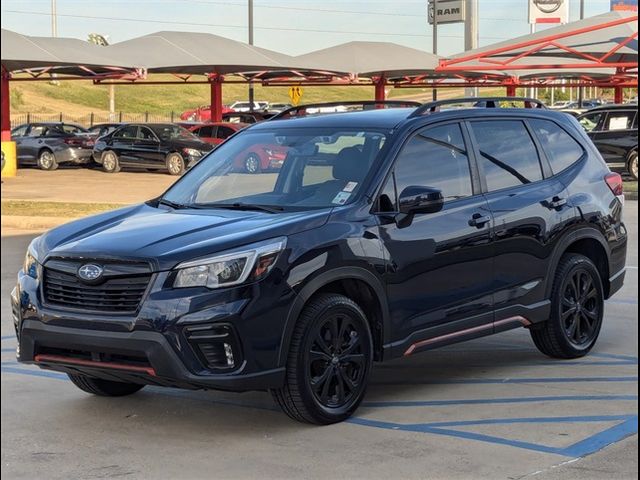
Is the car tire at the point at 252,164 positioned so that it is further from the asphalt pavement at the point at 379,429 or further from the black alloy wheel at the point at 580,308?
the black alloy wheel at the point at 580,308

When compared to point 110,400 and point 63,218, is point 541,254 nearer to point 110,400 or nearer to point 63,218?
point 110,400

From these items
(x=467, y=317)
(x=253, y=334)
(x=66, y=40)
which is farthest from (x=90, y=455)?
(x=66, y=40)

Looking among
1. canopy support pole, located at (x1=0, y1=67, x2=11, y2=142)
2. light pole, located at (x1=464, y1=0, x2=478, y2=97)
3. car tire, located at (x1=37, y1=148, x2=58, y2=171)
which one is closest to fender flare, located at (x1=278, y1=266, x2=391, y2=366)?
canopy support pole, located at (x1=0, y1=67, x2=11, y2=142)

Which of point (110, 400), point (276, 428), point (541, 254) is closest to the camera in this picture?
point (276, 428)

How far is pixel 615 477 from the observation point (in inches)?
217

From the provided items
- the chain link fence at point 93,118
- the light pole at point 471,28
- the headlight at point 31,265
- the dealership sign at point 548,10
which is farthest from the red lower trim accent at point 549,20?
the headlight at point 31,265

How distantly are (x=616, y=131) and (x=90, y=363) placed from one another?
23.2 m

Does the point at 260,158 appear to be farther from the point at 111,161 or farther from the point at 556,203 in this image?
the point at 111,161

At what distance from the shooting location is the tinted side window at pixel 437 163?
716 cm

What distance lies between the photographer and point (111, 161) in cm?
3453

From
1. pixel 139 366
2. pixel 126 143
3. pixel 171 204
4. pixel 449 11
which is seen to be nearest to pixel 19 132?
pixel 126 143

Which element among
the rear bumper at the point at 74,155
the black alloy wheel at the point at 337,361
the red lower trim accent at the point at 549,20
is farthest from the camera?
the red lower trim accent at the point at 549,20

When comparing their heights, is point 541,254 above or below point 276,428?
above

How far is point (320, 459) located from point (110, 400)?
1.83 meters
